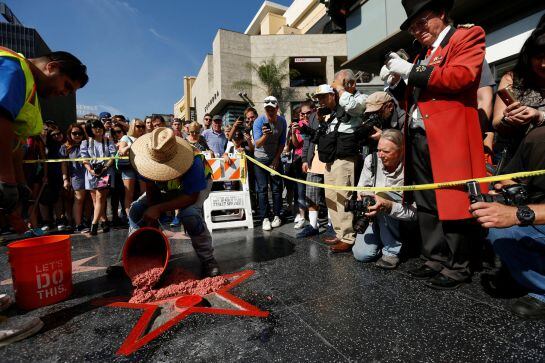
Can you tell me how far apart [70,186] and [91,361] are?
5167mm

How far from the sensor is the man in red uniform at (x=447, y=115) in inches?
83.6

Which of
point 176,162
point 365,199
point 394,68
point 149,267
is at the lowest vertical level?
point 149,267

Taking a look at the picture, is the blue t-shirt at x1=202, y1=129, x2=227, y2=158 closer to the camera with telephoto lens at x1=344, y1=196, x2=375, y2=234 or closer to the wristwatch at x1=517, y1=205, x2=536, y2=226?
the camera with telephoto lens at x1=344, y1=196, x2=375, y2=234

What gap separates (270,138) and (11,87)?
374cm

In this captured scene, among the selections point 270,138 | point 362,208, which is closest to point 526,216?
point 362,208

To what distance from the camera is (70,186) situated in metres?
5.77

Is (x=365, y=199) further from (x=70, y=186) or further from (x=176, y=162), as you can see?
(x=70, y=186)

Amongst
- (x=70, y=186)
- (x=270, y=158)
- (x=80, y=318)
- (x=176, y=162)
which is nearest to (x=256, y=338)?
(x=80, y=318)

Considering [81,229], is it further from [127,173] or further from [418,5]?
[418,5]

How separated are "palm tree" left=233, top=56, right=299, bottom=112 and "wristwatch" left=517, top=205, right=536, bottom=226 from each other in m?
25.3

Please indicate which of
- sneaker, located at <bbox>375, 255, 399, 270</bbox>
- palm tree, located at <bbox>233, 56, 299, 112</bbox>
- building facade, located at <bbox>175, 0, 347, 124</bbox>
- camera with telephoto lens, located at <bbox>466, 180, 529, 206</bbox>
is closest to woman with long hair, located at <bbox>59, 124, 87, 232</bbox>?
sneaker, located at <bbox>375, 255, 399, 270</bbox>

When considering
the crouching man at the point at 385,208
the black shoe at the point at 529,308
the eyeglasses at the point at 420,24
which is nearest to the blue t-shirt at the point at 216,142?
the crouching man at the point at 385,208

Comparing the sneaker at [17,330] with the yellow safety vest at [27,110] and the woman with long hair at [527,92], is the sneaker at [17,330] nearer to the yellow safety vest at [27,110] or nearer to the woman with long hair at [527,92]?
the yellow safety vest at [27,110]

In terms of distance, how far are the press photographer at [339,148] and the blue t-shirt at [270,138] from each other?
1529mm
